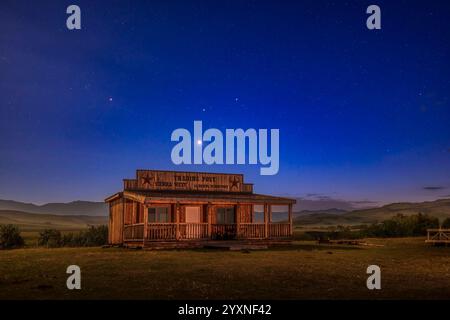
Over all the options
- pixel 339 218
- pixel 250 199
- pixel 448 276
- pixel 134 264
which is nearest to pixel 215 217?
pixel 250 199

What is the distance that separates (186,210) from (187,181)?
223cm

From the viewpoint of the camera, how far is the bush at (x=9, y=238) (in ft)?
132

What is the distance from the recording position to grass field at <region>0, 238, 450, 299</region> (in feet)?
39.2

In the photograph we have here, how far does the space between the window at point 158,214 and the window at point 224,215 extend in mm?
4002

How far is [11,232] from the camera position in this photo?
1615 inches

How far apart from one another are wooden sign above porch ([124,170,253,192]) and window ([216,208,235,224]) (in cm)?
149

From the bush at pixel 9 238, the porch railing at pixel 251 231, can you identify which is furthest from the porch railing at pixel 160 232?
the bush at pixel 9 238

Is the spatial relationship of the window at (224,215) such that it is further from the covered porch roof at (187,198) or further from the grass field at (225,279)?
the grass field at (225,279)

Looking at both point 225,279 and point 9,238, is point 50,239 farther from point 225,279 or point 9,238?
point 225,279

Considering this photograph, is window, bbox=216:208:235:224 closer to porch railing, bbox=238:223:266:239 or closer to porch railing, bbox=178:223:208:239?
porch railing, bbox=238:223:266:239

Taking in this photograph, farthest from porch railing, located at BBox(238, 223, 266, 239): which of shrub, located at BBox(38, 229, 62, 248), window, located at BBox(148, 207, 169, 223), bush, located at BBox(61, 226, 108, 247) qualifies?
shrub, located at BBox(38, 229, 62, 248)

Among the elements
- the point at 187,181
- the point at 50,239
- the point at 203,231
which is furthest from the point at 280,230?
the point at 50,239
